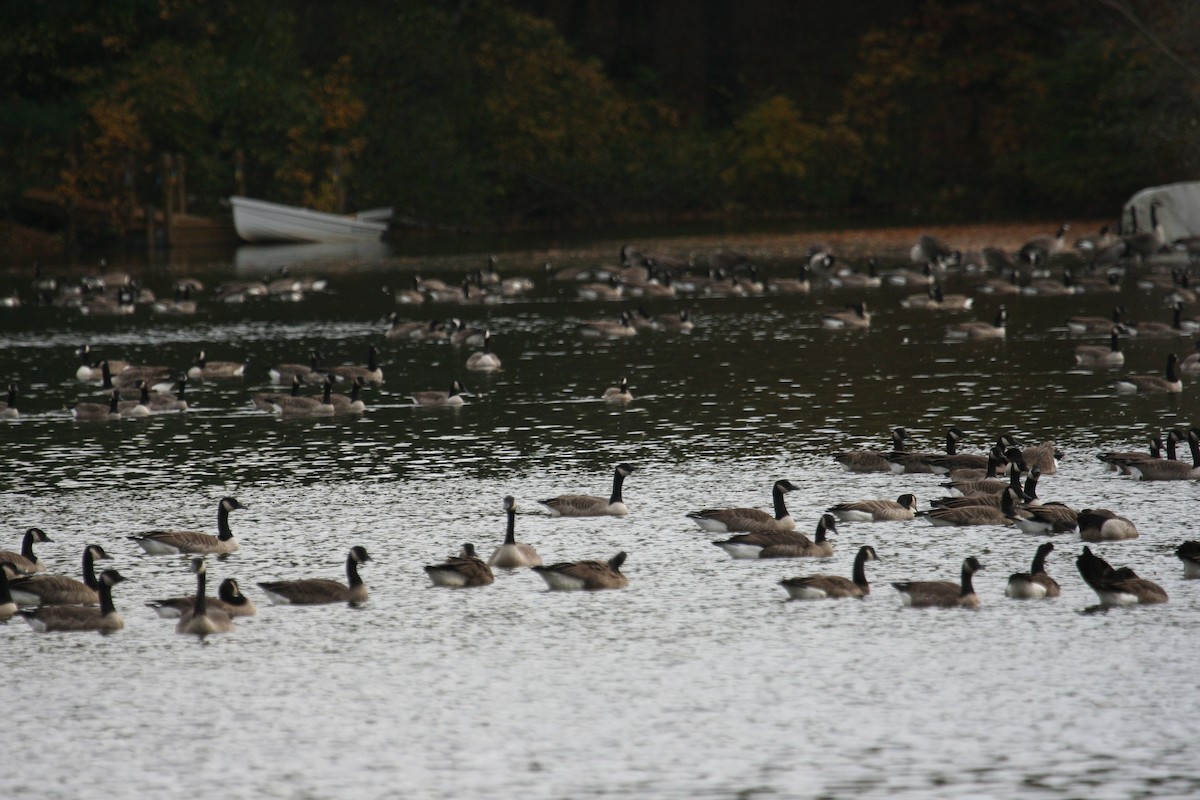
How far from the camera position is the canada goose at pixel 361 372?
26.2 metres

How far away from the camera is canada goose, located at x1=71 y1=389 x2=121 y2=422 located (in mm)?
23500

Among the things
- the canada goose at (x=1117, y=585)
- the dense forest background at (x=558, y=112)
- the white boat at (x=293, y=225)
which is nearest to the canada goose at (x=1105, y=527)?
the canada goose at (x=1117, y=585)

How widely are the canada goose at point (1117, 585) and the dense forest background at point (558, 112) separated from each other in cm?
4472

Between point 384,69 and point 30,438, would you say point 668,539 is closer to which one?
point 30,438

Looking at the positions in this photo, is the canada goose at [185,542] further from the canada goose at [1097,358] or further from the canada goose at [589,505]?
the canada goose at [1097,358]

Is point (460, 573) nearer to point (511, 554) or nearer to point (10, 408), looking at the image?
point (511, 554)

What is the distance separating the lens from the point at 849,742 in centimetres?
1038

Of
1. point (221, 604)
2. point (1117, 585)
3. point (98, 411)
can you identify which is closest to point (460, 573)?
point (221, 604)

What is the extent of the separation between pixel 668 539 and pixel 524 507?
1904mm

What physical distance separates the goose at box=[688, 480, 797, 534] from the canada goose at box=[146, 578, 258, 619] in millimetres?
4416

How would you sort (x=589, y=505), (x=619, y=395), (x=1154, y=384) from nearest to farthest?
(x=589, y=505) → (x=1154, y=384) → (x=619, y=395)

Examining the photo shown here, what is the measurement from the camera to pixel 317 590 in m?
13.6

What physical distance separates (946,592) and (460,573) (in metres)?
3.89

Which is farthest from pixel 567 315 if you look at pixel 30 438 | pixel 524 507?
pixel 524 507
